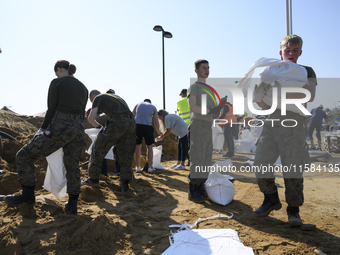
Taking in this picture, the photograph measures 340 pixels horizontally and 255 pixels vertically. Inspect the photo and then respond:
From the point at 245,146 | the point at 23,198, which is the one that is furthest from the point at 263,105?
the point at 245,146

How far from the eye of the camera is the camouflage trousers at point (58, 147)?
292 cm

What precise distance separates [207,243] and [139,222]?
92 centimetres

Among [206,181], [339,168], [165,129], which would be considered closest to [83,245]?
[206,181]

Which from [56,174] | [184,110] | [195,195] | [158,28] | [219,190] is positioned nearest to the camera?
[56,174]

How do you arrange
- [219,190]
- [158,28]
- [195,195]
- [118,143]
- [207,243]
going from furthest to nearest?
[158,28], [118,143], [195,195], [219,190], [207,243]

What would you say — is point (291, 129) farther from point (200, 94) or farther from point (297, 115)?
point (200, 94)

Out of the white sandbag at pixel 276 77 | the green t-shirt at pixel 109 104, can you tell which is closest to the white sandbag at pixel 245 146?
the green t-shirt at pixel 109 104

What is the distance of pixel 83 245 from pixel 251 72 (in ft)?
7.95

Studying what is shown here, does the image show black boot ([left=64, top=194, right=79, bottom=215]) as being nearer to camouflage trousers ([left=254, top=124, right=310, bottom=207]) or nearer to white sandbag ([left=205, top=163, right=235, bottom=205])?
Result: white sandbag ([left=205, top=163, right=235, bottom=205])

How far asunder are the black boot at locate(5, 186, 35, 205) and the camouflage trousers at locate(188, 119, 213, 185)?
201cm

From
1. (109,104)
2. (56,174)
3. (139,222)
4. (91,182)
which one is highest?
(109,104)

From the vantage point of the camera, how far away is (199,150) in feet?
12.0

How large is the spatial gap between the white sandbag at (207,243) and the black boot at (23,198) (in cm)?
172

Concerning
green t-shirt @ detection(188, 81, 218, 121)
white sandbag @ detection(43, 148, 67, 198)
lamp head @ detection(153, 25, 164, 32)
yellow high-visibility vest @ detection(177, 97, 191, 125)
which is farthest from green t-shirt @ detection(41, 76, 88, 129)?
lamp head @ detection(153, 25, 164, 32)
